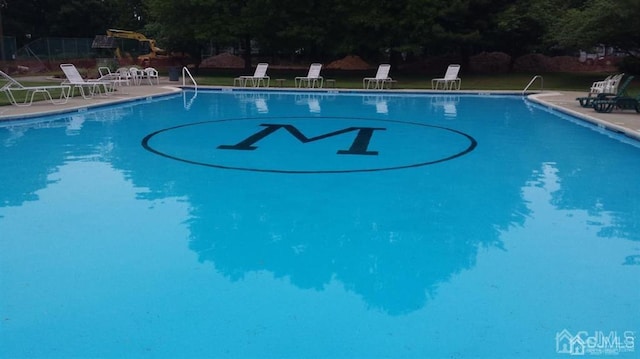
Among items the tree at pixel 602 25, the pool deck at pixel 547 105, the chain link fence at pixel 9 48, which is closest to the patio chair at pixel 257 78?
the pool deck at pixel 547 105

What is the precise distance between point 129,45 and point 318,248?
33.1 metres

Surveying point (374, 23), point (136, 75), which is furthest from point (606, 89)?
point (136, 75)

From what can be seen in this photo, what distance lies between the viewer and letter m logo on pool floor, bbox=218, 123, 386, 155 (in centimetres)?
840

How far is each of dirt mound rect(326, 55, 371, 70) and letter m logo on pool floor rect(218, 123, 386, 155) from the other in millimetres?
19692

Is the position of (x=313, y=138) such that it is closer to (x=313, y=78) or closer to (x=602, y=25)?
(x=313, y=78)

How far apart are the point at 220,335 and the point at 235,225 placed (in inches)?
78.1

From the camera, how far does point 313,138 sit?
9445mm

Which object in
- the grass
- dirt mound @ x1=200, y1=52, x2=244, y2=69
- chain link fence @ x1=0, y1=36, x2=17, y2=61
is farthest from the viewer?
dirt mound @ x1=200, y1=52, x2=244, y2=69

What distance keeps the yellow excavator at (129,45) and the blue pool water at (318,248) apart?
23970mm

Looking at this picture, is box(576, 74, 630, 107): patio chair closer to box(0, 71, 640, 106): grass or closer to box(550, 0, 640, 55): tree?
box(550, 0, 640, 55): tree

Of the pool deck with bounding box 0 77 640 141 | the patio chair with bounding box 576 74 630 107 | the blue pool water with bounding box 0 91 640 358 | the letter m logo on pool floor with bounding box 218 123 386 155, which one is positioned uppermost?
the patio chair with bounding box 576 74 630 107

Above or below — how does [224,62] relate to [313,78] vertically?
above

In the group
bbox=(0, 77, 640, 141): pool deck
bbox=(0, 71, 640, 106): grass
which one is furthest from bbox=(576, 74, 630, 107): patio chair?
bbox=(0, 71, 640, 106): grass

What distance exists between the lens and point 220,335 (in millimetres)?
3008
